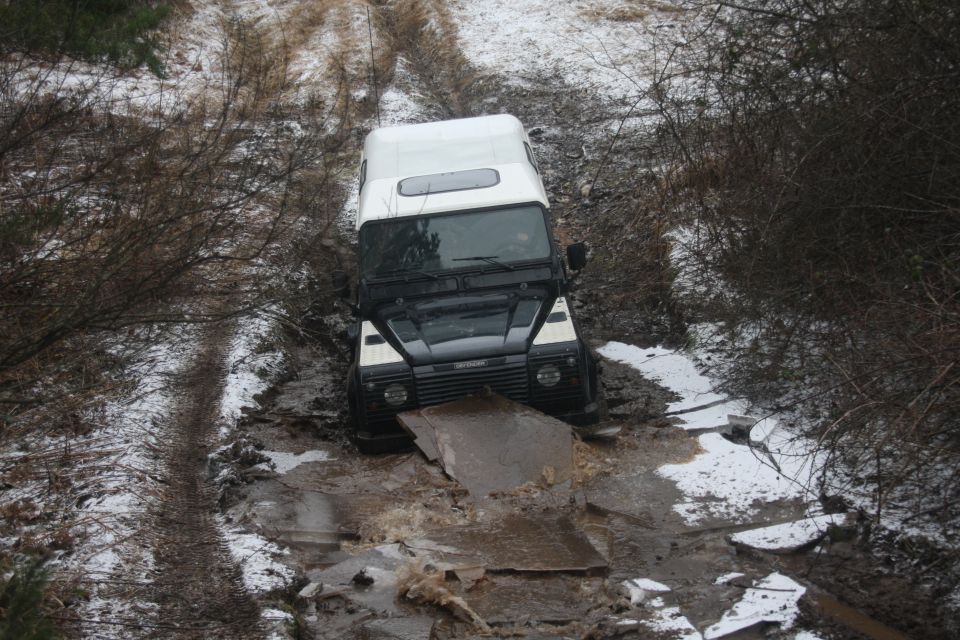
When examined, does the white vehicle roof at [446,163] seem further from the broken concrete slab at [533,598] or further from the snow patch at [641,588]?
the snow patch at [641,588]

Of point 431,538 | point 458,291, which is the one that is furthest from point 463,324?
point 431,538

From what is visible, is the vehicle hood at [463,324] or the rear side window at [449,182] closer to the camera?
the vehicle hood at [463,324]

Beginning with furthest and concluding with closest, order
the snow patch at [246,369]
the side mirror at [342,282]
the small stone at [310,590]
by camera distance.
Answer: the snow patch at [246,369] → the side mirror at [342,282] → the small stone at [310,590]

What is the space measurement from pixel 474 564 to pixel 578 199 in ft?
28.7

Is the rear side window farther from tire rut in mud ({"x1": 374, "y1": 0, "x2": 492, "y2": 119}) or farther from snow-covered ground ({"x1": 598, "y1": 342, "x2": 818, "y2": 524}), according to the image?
tire rut in mud ({"x1": 374, "y1": 0, "x2": 492, "y2": 119})

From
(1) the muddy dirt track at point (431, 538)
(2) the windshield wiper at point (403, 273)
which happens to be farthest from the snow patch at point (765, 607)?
(2) the windshield wiper at point (403, 273)

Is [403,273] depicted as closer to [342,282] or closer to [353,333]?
[342,282]

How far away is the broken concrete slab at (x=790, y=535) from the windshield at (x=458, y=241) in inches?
120

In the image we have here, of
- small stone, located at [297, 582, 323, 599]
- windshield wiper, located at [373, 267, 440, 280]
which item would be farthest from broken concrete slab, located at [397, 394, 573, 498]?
small stone, located at [297, 582, 323, 599]

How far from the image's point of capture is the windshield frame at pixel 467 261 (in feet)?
24.4

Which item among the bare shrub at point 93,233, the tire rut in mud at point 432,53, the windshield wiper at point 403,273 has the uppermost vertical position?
the bare shrub at point 93,233

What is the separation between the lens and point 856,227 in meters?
6.55

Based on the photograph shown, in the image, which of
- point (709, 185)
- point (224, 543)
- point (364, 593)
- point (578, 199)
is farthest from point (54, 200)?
point (578, 199)

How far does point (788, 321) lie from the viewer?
7.39 m
